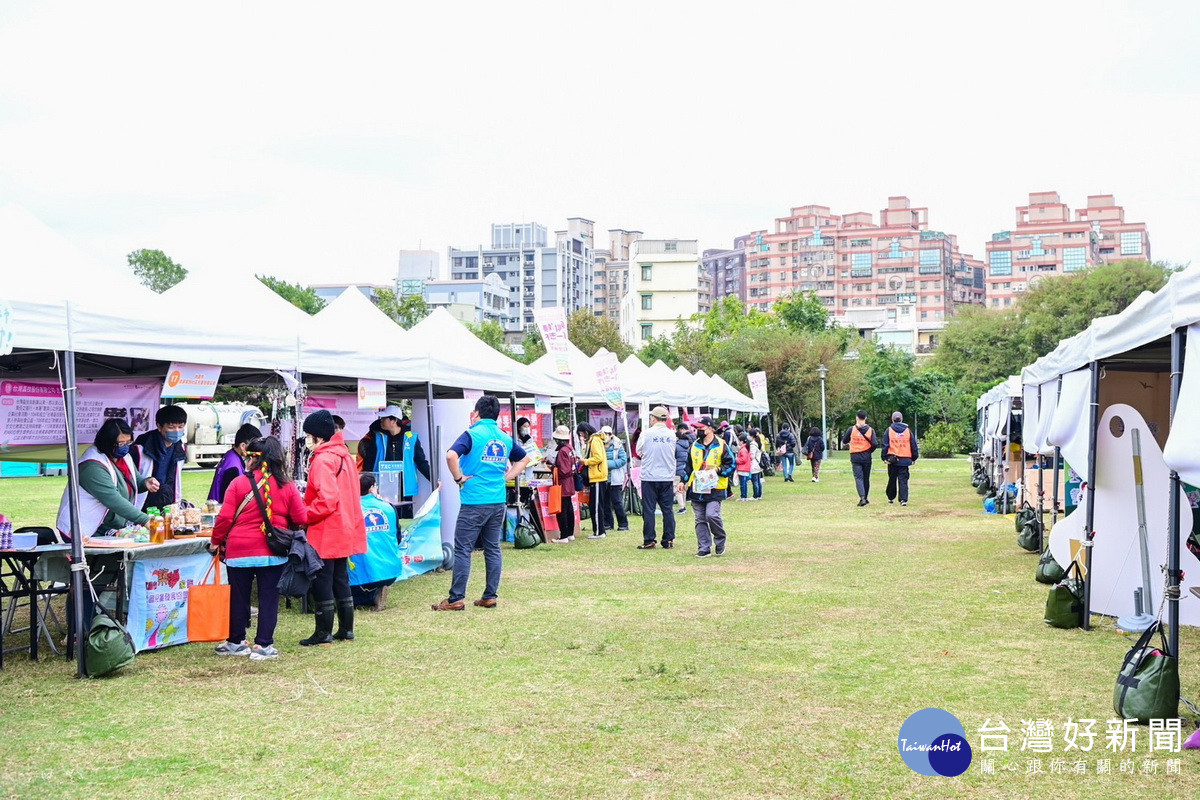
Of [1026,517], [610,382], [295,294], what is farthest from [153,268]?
[1026,517]

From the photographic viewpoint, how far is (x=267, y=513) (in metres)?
7.26

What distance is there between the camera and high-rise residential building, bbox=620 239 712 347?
104312 millimetres

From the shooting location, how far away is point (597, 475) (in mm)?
15562

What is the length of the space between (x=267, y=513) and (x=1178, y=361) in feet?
18.4

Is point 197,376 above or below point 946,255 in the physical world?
below

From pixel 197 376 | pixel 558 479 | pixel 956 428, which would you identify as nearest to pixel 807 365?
pixel 956 428

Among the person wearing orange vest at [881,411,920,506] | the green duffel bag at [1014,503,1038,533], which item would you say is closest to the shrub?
the person wearing orange vest at [881,411,920,506]

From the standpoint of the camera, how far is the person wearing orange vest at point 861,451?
20094 millimetres

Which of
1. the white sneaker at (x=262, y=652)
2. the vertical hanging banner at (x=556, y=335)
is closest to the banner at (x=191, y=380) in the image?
the white sneaker at (x=262, y=652)

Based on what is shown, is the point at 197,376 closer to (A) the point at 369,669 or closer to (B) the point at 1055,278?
(A) the point at 369,669

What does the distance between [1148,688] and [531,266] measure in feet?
463

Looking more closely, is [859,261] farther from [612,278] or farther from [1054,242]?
[612,278]

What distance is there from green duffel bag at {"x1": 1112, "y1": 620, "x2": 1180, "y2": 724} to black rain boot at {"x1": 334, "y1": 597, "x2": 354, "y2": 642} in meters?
5.17

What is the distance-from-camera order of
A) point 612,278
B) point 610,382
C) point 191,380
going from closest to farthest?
point 191,380
point 610,382
point 612,278
